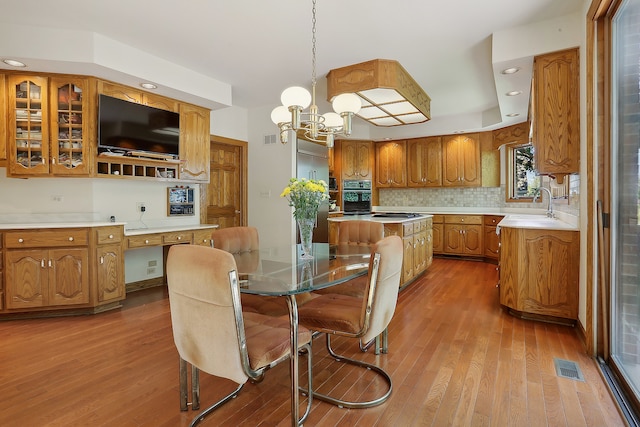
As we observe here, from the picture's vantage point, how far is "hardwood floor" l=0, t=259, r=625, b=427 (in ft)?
5.79

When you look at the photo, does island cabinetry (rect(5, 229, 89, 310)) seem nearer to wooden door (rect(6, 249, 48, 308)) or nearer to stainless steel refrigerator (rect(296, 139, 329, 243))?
wooden door (rect(6, 249, 48, 308))

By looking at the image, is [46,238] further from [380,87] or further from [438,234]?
[438,234]

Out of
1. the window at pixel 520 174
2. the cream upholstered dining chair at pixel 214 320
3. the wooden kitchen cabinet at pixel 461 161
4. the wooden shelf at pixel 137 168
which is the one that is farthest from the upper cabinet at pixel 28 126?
the window at pixel 520 174

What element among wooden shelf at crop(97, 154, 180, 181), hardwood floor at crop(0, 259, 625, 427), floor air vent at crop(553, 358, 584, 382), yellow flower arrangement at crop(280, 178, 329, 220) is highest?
wooden shelf at crop(97, 154, 180, 181)

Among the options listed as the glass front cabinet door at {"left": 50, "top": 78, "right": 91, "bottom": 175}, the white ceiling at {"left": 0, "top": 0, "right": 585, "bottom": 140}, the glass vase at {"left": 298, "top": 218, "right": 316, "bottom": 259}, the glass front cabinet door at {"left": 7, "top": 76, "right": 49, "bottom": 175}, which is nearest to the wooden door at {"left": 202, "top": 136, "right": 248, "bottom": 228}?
the white ceiling at {"left": 0, "top": 0, "right": 585, "bottom": 140}

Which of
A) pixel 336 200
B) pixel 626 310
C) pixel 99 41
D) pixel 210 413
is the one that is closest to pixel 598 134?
pixel 626 310

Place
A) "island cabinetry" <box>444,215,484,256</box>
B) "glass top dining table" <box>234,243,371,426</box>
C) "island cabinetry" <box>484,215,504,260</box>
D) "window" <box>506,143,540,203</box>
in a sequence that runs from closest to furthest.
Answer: "glass top dining table" <box>234,243,371,426</box> → "island cabinetry" <box>484,215,504,260</box> → "window" <box>506,143,540,203</box> → "island cabinetry" <box>444,215,484,256</box>

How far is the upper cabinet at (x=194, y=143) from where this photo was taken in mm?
4496

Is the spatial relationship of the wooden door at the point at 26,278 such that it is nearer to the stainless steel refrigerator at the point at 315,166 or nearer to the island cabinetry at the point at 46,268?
the island cabinetry at the point at 46,268

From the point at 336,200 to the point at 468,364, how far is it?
5.13 m

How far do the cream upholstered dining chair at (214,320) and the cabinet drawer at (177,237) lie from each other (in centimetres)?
275

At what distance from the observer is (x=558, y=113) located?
9.82 ft

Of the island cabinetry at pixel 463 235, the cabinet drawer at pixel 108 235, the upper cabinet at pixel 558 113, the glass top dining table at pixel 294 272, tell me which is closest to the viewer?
the glass top dining table at pixel 294 272

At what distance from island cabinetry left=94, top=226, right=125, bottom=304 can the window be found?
6430 millimetres
